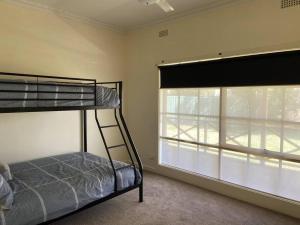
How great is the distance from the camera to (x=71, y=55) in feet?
11.6

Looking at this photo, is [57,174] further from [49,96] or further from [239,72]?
[239,72]

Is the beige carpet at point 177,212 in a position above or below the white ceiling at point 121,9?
below

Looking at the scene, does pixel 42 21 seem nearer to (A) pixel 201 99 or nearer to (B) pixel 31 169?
(B) pixel 31 169

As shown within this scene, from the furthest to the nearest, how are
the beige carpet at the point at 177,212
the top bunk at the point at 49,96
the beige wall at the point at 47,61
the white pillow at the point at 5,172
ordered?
the beige wall at the point at 47,61
the beige carpet at the point at 177,212
the white pillow at the point at 5,172
the top bunk at the point at 49,96

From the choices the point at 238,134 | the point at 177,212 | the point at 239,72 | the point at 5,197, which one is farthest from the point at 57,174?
the point at 239,72

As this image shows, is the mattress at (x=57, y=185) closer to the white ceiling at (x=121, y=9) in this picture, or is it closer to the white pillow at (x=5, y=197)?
the white pillow at (x=5, y=197)

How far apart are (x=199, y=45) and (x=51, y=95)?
215 cm

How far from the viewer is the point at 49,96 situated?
2.28 m

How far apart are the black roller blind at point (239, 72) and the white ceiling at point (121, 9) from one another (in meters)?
0.80

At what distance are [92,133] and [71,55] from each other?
1363 mm

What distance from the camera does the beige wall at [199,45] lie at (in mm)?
2553

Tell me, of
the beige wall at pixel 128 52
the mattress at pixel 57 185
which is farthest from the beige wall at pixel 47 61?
the mattress at pixel 57 185

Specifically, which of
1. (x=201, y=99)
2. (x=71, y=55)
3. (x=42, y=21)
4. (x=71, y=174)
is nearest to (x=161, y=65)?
(x=201, y=99)

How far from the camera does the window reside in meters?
2.58
